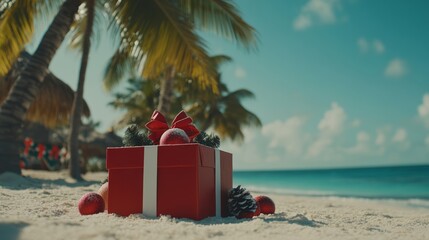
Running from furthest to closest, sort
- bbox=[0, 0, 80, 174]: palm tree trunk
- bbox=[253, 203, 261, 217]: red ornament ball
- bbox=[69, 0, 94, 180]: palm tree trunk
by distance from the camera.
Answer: bbox=[69, 0, 94, 180]: palm tree trunk, bbox=[0, 0, 80, 174]: palm tree trunk, bbox=[253, 203, 261, 217]: red ornament ball

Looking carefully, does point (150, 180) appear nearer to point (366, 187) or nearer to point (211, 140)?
point (211, 140)

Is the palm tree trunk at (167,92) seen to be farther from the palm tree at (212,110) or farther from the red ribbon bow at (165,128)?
the red ribbon bow at (165,128)

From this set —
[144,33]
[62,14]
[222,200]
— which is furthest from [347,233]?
[62,14]

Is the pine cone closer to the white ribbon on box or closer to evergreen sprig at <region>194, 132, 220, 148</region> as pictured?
evergreen sprig at <region>194, 132, 220, 148</region>

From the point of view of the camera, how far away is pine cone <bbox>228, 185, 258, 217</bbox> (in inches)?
149

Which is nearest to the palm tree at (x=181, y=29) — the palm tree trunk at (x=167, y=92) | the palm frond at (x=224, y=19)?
the palm frond at (x=224, y=19)

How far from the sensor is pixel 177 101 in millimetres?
19781

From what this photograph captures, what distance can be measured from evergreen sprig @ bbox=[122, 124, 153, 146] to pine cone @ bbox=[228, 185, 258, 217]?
96cm

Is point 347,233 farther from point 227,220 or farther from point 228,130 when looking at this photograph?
point 228,130

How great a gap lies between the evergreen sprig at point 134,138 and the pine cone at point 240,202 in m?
0.96

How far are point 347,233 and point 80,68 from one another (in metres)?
8.44

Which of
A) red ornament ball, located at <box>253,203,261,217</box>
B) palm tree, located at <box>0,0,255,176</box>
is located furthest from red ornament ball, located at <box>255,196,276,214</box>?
palm tree, located at <box>0,0,255,176</box>

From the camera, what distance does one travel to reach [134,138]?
3988 millimetres

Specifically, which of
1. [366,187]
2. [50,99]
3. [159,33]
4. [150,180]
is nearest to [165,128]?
[150,180]
